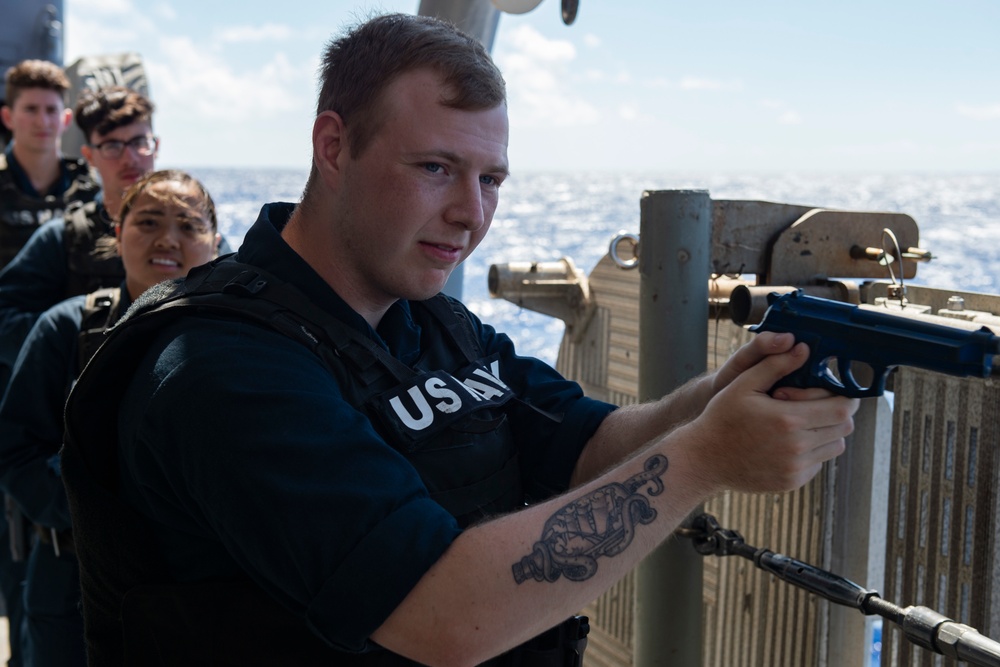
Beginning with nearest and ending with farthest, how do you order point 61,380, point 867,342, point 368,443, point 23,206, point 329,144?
point 368,443
point 867,342
point 329,144
point 61,380
point 23,206

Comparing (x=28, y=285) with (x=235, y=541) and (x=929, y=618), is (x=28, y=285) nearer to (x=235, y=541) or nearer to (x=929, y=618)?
(x=235, y=541)

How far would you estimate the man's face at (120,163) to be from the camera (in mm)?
3416

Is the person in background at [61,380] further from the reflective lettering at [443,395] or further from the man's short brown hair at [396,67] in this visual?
the reflective lettering at [443,395]

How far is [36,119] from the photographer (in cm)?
428

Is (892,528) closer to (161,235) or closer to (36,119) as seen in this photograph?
(161,235)

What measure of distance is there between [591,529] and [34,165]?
3.93 meters

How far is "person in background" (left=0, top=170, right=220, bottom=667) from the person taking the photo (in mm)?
2527

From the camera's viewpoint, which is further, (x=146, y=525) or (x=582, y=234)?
(x=582, y=234)

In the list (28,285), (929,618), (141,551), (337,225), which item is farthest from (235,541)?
(28,285)

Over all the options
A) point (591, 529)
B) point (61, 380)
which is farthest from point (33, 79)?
point (591, 529)

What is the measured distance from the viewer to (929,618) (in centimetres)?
157

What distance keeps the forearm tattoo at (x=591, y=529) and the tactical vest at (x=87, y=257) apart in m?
2.27

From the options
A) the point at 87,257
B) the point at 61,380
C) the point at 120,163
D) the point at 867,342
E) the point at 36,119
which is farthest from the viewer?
the point at 36,119

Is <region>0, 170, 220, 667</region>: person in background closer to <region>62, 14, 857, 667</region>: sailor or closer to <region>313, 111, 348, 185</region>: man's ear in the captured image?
<region>62, 14, 857, 667</region>: sailor
